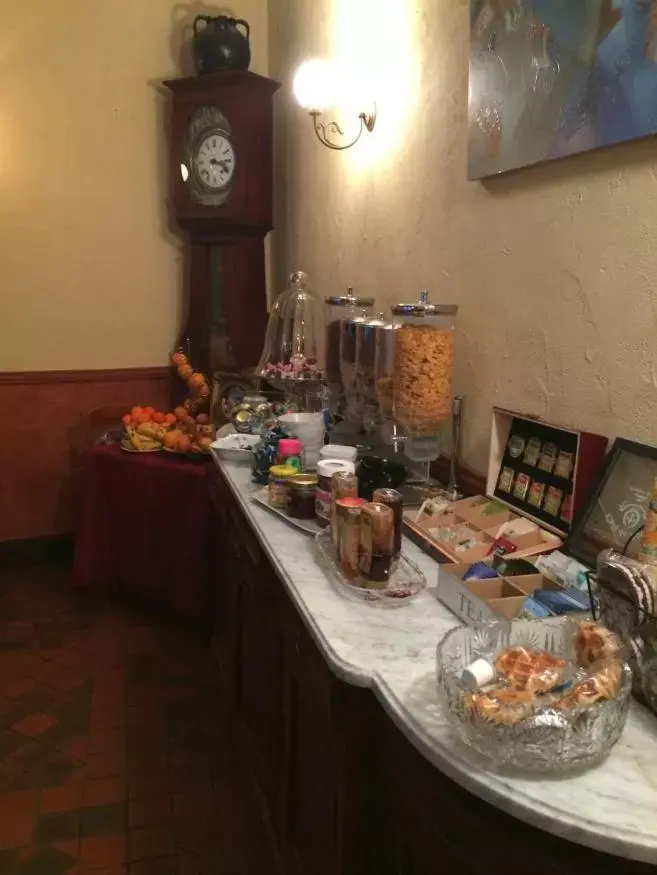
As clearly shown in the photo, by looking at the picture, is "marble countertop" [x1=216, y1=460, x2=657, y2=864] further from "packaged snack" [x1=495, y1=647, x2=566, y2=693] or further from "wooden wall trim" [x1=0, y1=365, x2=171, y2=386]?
"wooden wall trim" [x1=0, y1=365, x2=171, y2=386]

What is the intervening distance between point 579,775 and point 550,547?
0.57 m

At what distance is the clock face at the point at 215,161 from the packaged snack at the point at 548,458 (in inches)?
92.3

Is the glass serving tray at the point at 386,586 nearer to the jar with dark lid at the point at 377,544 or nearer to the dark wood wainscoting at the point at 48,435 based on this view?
the jar with dark lid at the point at 377,544

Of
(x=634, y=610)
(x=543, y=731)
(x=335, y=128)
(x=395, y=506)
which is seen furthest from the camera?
(x=335, y=128)

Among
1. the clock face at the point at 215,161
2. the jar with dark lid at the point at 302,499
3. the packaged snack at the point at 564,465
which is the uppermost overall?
the clock face at the point at 215,161

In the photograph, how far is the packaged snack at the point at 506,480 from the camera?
4.99 ft

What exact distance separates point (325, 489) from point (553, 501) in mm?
A: 455

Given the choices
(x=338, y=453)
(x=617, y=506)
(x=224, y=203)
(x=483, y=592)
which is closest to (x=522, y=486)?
(x=617, y=506)

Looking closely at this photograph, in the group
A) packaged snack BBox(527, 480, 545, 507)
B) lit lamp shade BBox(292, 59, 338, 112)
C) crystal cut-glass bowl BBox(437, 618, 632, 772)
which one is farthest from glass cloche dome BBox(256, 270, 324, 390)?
crystal cut-glass bowl BBox(437, 618, 632, 772)

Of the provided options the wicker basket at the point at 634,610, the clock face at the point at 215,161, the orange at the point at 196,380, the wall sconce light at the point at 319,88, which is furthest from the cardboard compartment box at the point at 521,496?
the clock face at the point at 215,161

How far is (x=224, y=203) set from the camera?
3.32m

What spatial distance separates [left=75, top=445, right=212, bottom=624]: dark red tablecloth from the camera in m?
2.84

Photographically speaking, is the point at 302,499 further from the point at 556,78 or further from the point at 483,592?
the point at 556,78

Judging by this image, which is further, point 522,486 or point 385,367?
point 385,367
